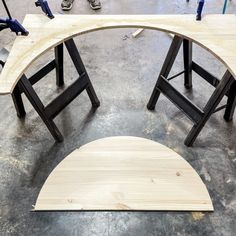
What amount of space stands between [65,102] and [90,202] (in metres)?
0.80

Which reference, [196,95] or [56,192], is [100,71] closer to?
[196,95]

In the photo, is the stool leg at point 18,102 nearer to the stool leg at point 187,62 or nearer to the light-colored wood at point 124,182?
the light-colored wood at point 124,182

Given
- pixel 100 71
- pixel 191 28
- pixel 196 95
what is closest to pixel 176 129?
pixel 196 95

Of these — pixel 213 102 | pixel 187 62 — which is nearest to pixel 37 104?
pixel 213 102

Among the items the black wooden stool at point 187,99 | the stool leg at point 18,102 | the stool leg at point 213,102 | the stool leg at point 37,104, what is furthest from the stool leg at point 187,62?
the stool leg at point 18,102

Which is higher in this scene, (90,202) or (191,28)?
(191,28)

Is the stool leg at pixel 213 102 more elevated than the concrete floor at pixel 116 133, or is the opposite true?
the stool leg at pixel 213 102

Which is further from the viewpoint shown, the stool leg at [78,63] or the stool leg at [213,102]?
the stool leg at [78,63]

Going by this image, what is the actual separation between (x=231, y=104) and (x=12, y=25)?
156 centimetres

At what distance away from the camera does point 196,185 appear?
1.49 meters

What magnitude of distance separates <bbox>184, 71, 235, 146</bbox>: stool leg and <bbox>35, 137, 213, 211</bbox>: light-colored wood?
1.24 ft

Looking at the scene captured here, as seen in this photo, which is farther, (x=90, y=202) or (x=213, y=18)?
(x=213, y=18)

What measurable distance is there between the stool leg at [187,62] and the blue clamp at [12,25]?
1136 millimetres

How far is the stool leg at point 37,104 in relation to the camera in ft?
5.28
